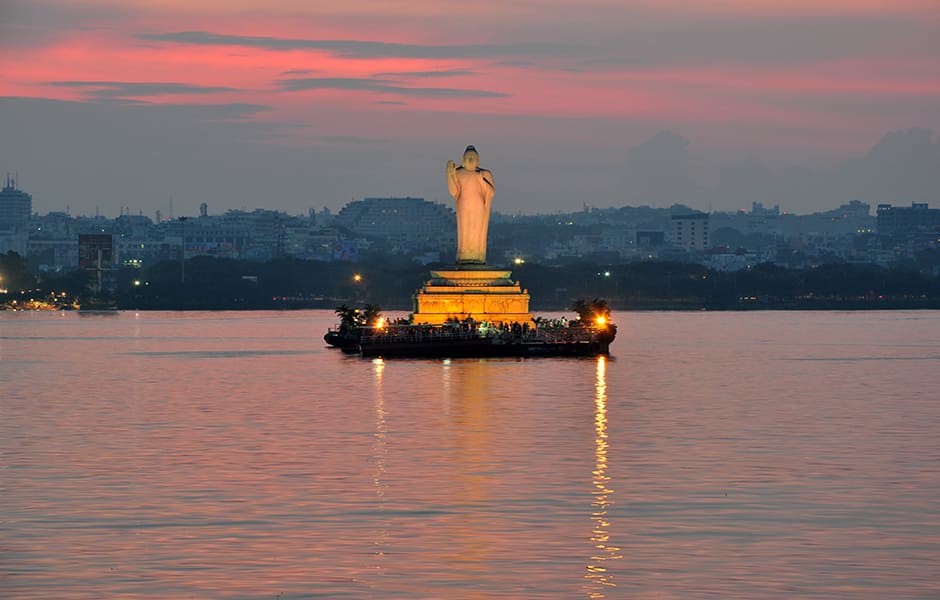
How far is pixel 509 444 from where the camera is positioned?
1474 inches

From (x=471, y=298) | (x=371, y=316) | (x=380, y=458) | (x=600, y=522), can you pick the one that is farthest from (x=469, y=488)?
(x=371, y=316)

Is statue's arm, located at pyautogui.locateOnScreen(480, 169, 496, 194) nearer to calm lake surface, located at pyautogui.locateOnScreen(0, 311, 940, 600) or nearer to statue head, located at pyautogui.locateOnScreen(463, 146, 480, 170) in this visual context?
statue head, located at pyautogui.locateOnScreen(463, 146, 480, 170)

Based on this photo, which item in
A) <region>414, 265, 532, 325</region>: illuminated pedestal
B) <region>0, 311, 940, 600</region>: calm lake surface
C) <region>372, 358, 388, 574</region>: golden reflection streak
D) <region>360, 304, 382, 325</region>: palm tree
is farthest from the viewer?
<region>360, 304, 382, 325</region>: palm tree

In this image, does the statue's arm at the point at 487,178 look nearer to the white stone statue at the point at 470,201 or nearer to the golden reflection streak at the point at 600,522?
the white stone statue at the point at 470,201

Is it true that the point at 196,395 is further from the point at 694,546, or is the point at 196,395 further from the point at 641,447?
the point at 694,546

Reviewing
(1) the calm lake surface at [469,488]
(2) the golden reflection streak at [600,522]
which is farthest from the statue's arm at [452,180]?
(2) the golden reflection streak at [600,522]

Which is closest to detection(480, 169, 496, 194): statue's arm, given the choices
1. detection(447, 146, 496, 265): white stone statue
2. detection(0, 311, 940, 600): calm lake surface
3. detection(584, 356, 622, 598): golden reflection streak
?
detection(447, 146, 496, 265): white stone statue

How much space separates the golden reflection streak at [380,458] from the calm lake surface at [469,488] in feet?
0.23

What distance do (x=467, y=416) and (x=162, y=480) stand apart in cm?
1514

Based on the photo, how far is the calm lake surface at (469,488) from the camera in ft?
70.7

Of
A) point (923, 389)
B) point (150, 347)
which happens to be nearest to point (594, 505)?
point (923, 389)

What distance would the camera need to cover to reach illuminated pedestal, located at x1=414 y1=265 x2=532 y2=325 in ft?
269

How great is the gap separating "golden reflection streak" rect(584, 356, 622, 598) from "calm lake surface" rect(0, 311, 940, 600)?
2.5 inches

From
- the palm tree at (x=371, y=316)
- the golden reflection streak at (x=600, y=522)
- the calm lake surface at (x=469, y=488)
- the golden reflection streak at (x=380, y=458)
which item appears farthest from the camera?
the palm tree at (x=371, y=316)
